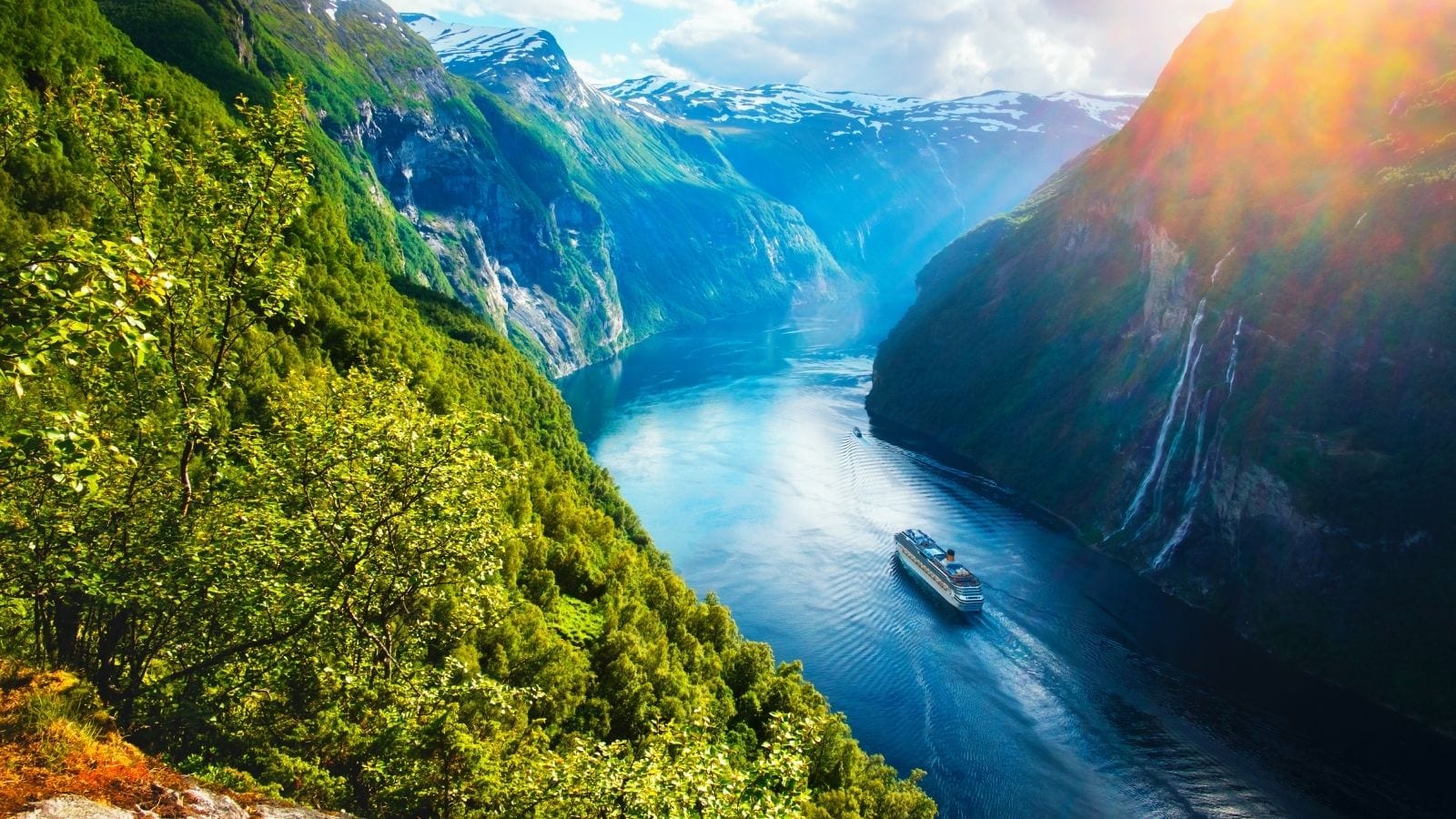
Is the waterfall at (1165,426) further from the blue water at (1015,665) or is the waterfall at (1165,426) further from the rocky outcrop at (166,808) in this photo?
the rocky outcrop at (166,808)

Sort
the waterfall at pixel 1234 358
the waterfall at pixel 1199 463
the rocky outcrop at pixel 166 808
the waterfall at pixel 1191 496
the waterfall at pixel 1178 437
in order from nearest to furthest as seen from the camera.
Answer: the rocky outcrop at pixel 166 808 → the waterfall at pixel 1191 496 → the waterfall at pixel 1234 358 → the waterfall at pixel 1199 463 → the waterfall at pixel 1178 437

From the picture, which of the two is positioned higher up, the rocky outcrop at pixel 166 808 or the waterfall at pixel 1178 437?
the rocky outcrop at pixel 166 808

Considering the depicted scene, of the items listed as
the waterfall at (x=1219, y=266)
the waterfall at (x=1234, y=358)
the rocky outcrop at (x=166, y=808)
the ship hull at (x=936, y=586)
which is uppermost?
the waterfall at (x=1219, y=266)

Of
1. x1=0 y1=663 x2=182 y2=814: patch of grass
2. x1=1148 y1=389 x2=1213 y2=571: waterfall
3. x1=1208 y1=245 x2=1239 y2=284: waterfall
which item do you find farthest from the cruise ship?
x1=0 y1=663 x2=182 y2=814: patch of grass

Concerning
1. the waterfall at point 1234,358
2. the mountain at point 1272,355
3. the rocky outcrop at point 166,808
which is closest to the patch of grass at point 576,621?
the rocky outcrop at point 166,808

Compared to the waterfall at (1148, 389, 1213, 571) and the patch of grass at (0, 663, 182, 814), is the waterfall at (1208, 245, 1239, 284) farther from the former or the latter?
the patch of grass at (0, 663, 182, 814)

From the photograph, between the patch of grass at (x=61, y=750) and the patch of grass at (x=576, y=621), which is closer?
the patch of grass at (x=61, y=750)
